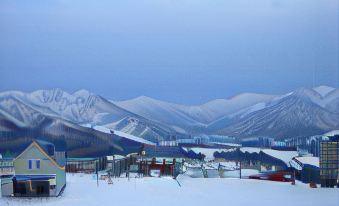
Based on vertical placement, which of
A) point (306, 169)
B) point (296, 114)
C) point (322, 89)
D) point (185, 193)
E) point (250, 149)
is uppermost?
point (322, 89)

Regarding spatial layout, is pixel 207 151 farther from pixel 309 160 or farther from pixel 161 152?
pixel 309 160

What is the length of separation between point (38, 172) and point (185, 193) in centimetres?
75

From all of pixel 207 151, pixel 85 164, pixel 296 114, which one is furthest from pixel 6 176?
pixel 296 114

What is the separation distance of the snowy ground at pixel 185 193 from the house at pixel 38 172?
4 centimetres

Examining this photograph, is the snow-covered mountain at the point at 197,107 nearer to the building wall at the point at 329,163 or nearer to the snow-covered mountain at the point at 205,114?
the snow-covered mountain at the point at 205,114

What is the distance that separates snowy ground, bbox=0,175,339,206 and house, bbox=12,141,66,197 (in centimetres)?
4

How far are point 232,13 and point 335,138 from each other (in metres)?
0.83

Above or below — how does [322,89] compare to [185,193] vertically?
above

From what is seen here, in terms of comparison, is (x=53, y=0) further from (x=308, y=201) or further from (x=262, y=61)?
(x=308, y=201)

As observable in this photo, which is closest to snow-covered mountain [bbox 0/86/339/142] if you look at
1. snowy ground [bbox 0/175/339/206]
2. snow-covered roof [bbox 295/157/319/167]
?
snow-covered roof [bbox 295/157/319/167]

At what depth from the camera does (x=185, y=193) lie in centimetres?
266

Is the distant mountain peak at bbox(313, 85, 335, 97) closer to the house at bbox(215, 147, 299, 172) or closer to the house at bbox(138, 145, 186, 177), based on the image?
the house at bbox(215, 147, 299, 172)

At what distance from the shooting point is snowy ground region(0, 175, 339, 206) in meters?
2.63

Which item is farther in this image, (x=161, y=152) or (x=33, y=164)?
(x=161, y=152)
